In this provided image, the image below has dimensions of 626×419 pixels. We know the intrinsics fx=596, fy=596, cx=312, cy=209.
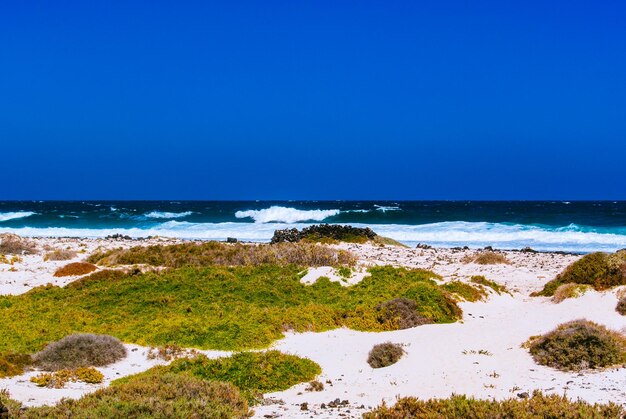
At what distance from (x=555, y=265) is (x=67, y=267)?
71.2ft

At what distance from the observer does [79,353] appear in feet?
36.8

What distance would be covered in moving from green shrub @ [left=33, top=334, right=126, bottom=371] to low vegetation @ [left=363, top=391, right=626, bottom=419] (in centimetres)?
617

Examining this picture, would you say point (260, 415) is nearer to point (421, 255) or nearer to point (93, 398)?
point (93, 398)

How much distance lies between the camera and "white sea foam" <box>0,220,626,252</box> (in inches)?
1912

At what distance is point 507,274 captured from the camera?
82.2 ft

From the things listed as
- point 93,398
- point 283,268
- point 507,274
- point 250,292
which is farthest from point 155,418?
point 507,274

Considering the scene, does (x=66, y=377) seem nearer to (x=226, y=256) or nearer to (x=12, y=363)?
(x=12, y=363)

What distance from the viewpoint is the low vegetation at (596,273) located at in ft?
63.4

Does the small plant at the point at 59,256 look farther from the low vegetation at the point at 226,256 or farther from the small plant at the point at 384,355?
the small plant at the point at 384,355

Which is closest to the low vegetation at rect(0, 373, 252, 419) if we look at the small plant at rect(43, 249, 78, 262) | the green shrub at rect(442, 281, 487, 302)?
the green shrub at rect(442, 281, 487, 302)

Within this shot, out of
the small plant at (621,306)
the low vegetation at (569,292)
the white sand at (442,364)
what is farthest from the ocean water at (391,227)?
the white sand at (442,364)

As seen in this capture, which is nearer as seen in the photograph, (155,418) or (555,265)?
(155,418)

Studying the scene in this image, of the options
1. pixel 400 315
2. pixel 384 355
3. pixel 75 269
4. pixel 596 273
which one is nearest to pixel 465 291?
pixel 400 315

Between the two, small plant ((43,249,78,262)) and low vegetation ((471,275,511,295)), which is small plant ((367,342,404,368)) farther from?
small plant ((43,249,78,262))
